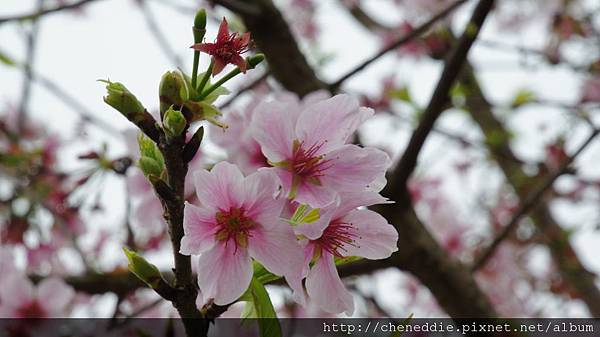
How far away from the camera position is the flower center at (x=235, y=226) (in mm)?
739

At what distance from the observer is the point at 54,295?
1.44 meters

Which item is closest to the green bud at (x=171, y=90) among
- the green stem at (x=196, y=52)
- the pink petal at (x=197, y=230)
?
the green stem at (x=196, y=52)

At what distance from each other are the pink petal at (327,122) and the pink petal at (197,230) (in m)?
0.16

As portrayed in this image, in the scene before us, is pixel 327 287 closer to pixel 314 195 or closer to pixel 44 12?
pixel 314 195

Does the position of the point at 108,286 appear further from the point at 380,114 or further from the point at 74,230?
the point at 380,114

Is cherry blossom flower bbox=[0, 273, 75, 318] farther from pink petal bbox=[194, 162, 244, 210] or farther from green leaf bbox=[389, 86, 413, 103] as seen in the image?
green leaf bbox=[389, 86, 413, 103]

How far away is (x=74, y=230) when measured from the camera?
2.01 meters

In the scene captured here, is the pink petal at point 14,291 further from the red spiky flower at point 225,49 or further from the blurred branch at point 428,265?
the red spiky flower at point 225,49

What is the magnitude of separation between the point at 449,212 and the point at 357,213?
5.99 feet

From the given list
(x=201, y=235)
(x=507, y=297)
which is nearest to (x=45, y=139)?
(x=201, y=235)

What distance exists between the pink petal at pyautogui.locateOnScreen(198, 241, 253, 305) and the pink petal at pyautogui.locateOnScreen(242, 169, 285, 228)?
0.05 metres

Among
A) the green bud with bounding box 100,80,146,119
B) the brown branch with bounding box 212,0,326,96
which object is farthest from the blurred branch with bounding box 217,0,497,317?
the green bud with bounding box 100,80,146,119

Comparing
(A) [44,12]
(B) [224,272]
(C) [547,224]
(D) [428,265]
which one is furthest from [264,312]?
(C) [547,224]

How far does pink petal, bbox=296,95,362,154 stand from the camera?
A: 77cm
